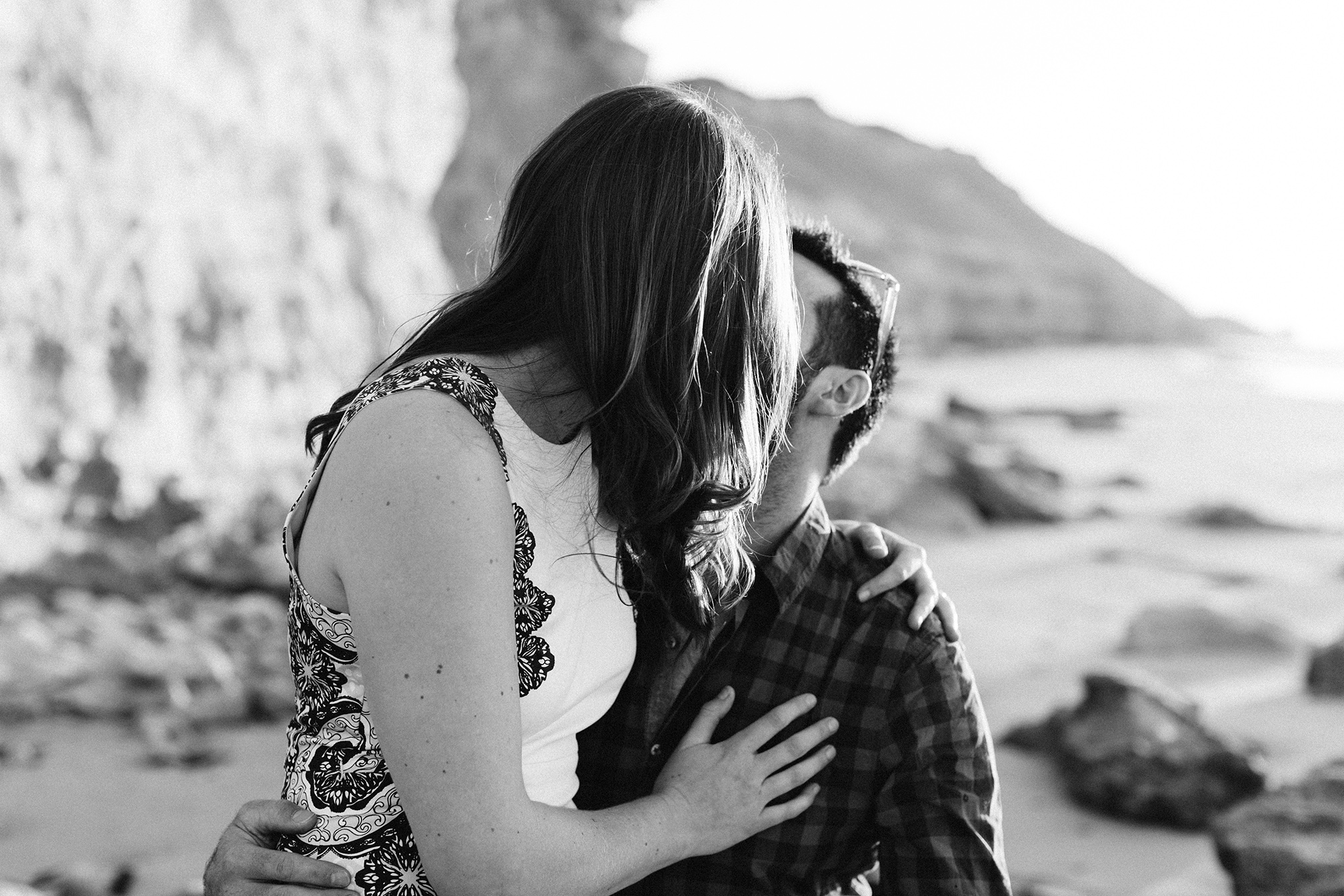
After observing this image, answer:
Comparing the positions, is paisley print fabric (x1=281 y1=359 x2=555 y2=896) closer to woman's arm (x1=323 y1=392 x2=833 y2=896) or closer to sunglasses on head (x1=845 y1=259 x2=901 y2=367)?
woman's arm (x1=323 y1=392 x2=833 y2=896)

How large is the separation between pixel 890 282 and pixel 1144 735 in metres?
2.88

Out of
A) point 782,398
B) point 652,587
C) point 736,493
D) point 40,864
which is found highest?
point 782,398

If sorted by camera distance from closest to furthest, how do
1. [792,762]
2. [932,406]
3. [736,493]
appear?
[736,493] < [792,762] < [932,406]

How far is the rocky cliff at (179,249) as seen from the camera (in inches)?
255

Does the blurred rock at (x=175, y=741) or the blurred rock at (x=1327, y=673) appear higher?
the blurred rock at (x=175, y=741)

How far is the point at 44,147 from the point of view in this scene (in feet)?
21.5

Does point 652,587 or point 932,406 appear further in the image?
point 932,406

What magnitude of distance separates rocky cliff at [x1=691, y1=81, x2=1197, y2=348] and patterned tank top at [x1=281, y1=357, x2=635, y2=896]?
105ft

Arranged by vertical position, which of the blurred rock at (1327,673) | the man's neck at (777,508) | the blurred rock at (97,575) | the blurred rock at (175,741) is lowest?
the blurred rock at (1327,673)

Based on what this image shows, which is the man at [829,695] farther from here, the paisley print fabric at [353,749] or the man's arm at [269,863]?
the paisley print fabric at [353,749]

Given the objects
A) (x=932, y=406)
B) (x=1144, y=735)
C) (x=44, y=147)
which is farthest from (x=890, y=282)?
(x=932, y=406)

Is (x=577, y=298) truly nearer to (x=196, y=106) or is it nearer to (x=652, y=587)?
(x=652, y=587)

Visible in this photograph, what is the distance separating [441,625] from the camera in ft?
3.78

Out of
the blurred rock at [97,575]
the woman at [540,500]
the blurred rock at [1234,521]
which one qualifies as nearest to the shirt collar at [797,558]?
the woman at [540,500]
